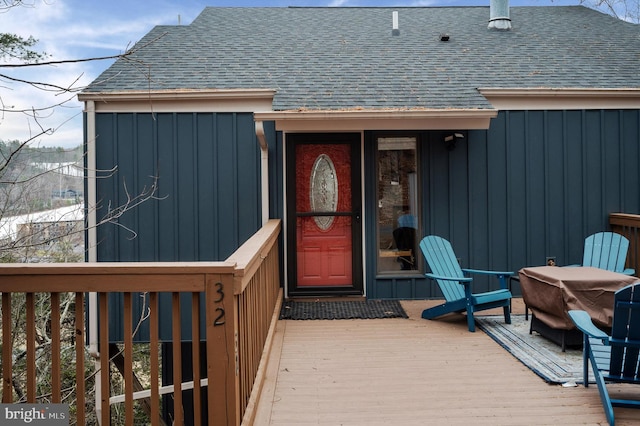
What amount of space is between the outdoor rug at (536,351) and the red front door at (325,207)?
187cm

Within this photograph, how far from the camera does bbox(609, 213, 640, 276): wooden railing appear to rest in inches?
230

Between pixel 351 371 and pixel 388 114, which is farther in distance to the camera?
pixel 388 114

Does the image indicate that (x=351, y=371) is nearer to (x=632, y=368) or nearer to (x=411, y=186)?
(x=632, y=368)

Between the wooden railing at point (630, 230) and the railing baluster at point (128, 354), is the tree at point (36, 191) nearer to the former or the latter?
the railing baluster at point (128, 354)

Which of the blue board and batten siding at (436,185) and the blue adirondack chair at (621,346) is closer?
the blue adirondack chair at (621,346)

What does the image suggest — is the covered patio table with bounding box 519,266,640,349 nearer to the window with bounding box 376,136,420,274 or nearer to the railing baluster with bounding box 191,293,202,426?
the window with bounding box 376,136,420,274

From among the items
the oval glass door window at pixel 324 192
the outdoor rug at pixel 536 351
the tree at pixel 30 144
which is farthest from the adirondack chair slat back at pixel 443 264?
the tree at pixel 30 144

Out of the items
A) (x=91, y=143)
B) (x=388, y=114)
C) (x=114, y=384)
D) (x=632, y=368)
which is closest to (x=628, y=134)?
(x=388, y=114)

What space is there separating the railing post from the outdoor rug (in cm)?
229

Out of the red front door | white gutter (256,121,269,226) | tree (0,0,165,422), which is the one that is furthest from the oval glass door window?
tree (0,0,165,422)

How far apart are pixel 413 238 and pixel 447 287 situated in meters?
1.32

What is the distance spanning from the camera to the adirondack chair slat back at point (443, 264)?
5.07 metres

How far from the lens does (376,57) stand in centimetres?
721

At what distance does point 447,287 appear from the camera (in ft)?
16.7
